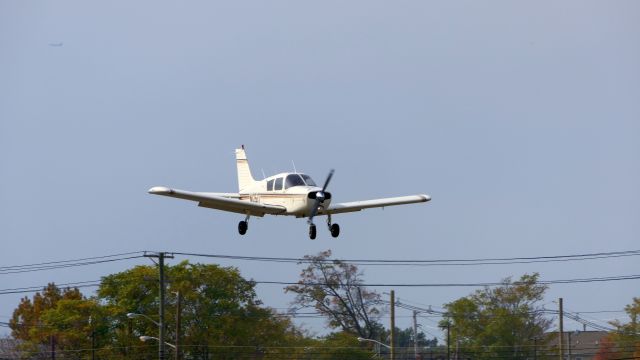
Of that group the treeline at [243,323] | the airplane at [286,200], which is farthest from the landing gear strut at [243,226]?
the treeline at [243,323]

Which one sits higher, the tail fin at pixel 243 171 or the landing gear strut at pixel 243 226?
the tail fin at pixel 243 171

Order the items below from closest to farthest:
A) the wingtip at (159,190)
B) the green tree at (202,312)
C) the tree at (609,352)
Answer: the wingtip at (159,190), the green tree at (202,312), the tree at (609,352)

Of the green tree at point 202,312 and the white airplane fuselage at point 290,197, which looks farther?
the green tree at point 202,312

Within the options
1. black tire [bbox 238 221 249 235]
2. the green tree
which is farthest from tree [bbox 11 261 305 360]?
black tire [bbox 238 221 249 235]

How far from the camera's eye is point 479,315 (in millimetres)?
89688

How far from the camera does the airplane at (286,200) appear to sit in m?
41.6

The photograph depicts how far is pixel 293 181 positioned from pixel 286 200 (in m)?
0.73

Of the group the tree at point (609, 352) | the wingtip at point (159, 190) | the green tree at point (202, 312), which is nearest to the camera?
the wingtip at point (159, 190)

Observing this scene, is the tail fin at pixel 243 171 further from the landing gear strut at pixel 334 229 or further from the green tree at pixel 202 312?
the green tree at pixel 202 312

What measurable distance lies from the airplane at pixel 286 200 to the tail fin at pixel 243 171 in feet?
17.4

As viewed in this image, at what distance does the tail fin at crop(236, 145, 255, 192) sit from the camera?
2078 inches

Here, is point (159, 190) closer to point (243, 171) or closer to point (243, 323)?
point (243, 171)

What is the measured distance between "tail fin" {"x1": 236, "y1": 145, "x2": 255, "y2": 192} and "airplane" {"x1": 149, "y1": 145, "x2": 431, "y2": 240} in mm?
5303

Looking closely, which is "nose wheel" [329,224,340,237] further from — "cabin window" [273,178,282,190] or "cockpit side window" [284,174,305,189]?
"cabin window" [273,178,282,190]
